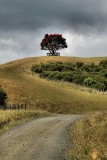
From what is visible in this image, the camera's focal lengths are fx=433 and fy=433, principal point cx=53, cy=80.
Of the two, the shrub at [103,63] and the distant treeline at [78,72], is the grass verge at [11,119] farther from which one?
the shrub at [103,63]

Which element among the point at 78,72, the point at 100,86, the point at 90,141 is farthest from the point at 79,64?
the point at 90,141

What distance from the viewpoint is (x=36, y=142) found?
22812 mm

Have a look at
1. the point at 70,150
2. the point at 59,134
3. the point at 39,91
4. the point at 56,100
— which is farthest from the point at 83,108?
the point at 70,150

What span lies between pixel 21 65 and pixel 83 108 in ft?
221

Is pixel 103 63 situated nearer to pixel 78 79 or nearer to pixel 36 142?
pixel 78 79

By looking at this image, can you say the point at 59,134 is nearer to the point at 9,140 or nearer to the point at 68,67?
the point at 9,140

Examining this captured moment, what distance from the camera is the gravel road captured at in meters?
19.5

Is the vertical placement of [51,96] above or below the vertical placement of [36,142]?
below

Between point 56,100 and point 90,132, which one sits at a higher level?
point 90,132

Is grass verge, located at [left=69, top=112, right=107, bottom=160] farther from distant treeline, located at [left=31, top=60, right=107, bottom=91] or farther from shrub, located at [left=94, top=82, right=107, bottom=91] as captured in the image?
distant treeline, located at [left=31, top=60, right=107, bottom=91]

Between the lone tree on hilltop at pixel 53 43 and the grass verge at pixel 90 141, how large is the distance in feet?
526

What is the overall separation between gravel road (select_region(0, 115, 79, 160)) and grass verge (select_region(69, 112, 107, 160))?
0.50 m

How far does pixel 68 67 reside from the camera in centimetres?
12644

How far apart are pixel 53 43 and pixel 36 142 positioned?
541 ft
